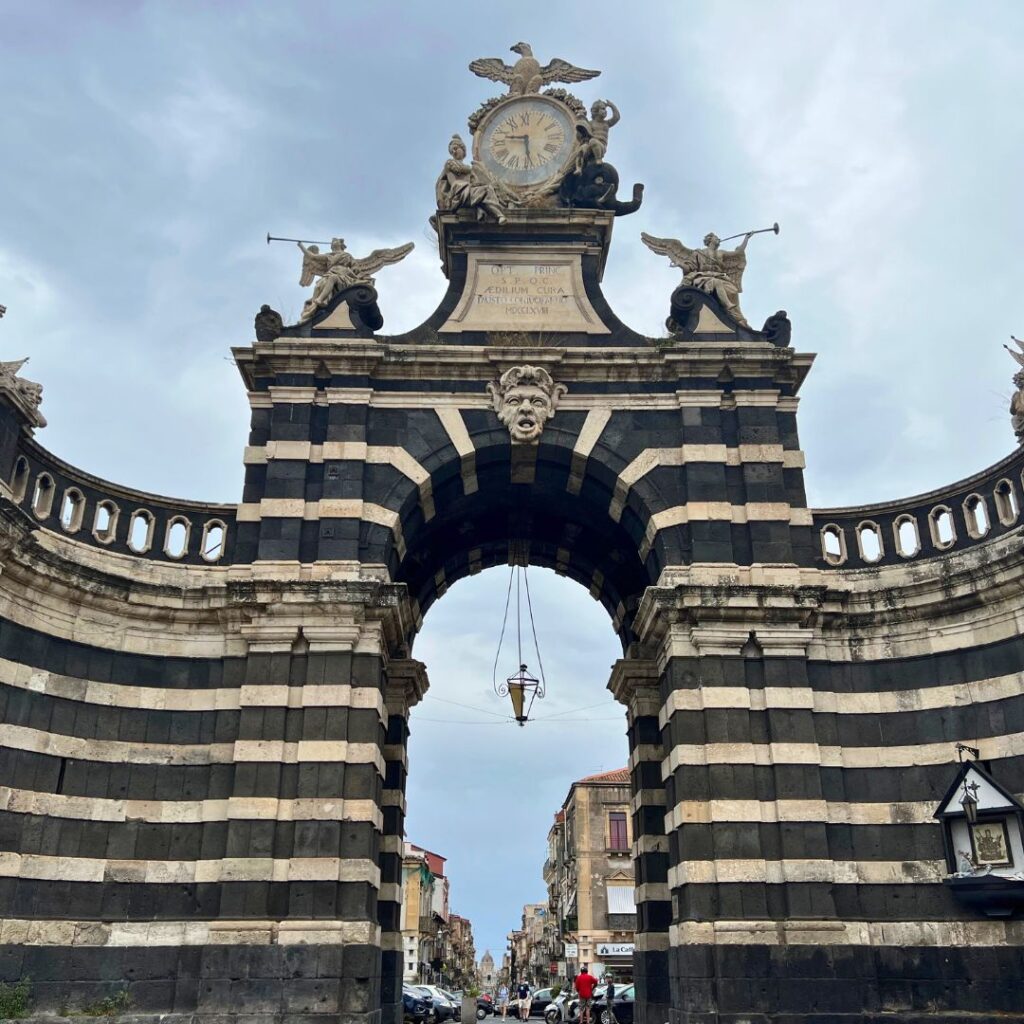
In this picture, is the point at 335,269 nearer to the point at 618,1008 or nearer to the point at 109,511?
the point at 109,511

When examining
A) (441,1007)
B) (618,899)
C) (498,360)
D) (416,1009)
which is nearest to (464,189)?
(498,360)

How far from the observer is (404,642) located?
2189 centimetres

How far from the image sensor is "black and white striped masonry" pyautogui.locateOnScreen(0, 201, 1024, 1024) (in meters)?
16.0

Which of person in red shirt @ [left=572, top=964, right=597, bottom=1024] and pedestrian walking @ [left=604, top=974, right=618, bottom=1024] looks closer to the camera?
person in red shirt @ [left=572, top=964, right=597, bottom=1024]

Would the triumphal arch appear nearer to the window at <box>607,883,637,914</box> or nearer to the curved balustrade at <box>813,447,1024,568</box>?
the curved balustrade at <box>813,447,1024,568</box>

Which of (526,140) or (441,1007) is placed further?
(441,1007)

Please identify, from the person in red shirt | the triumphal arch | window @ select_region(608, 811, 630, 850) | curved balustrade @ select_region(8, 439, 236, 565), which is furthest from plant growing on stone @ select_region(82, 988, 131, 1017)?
window @ select_region(608, 811, 630, 850)

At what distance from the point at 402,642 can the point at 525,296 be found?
7.50 m

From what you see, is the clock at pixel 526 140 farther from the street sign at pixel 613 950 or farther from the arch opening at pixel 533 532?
the street sign at pixel 613 950

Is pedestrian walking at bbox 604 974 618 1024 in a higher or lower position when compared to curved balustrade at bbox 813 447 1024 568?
lower

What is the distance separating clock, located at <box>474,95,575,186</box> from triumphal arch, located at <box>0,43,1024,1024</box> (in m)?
0.87

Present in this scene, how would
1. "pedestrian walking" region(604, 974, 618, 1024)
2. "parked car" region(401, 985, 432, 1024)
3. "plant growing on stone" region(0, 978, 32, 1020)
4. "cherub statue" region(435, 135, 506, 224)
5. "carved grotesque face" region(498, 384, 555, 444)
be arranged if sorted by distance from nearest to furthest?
"plant growing on stone" region(0, 978, 32, 1020)
"carved grotesque face" region(498, 384, 555, 444)
"cherub statue" region(435, 135, 506, 224)
"pedestrian walking" region(604, 974, 618, 1024)
"parked car" region(401, 985, 432, 1024)

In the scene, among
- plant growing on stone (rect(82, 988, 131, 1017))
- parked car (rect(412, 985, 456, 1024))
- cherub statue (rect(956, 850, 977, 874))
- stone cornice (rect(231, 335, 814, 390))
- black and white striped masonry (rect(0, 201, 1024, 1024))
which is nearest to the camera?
plant growing on stone (rect(82, 988, 131, 1017))

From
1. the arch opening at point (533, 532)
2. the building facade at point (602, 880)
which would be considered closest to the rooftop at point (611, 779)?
the building facade at point (602, 880)
